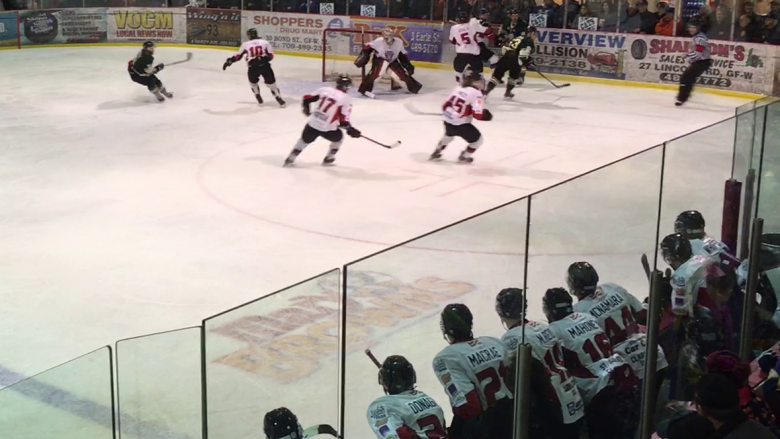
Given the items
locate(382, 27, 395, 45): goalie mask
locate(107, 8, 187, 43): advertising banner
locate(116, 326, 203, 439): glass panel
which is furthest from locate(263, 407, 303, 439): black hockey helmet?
locate(107, 8, 187, 43): advertising banner

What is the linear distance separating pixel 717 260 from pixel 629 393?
43.0 inches

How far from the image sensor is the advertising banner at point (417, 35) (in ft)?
59.9

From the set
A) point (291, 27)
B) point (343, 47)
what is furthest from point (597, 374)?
point (291, 27)

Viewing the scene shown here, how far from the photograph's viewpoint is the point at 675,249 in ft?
14.5

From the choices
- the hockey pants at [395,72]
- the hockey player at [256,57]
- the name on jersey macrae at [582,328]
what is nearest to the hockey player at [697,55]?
the hockey pants at [395,72]

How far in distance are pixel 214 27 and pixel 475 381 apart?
1794 cm

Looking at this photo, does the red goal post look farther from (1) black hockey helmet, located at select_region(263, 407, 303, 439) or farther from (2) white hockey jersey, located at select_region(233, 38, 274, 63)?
(1) black hockey helmet, located at select_region(263, 407, 303, 439)

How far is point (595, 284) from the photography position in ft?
13.3

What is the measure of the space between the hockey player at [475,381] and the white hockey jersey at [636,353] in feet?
2.18

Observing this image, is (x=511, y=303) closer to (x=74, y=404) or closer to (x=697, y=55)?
(x=74, y=404)

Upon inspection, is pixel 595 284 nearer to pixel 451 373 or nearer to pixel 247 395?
pixel 451 373

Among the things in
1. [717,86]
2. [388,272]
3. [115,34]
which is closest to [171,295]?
[388,272]

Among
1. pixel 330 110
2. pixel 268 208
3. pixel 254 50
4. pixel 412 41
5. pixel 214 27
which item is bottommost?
pixel 268 208

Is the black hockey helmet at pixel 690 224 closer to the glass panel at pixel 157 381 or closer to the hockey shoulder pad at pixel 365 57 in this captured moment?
the glass panel at pixel 157 381
